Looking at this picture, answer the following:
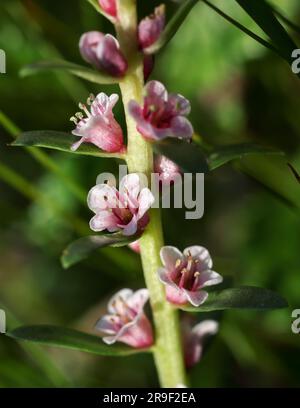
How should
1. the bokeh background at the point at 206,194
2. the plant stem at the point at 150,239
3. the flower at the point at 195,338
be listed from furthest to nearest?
the bokeh background at the point at 206,194, the flower at the point at 195,338, the plant stem at the point at 150,239

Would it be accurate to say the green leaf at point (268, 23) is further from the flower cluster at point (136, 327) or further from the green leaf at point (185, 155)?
the flower cluster at point (136, 327)

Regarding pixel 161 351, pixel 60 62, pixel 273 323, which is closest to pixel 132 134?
pixel 60 62

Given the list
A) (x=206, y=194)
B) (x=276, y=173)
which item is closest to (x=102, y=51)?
(x=276, y=173)

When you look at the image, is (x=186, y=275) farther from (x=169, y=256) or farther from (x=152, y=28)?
(x=152, y=28)

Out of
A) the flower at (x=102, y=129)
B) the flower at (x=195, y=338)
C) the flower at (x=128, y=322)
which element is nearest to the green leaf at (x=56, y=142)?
the flower at (x=102, y=129)

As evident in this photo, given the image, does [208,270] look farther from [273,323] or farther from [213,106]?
[213,106]
